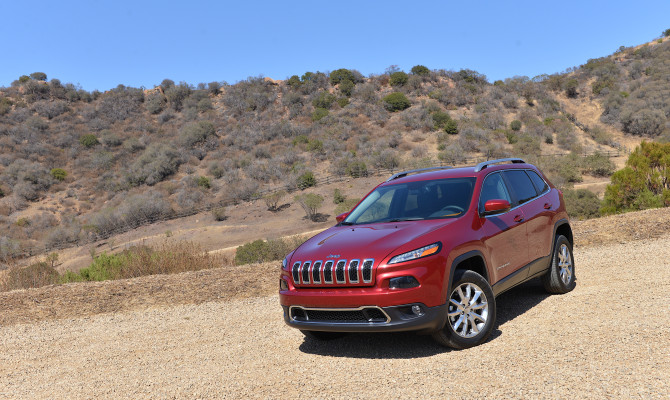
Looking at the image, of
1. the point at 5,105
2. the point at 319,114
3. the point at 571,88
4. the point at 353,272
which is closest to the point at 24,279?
the point at 353,272

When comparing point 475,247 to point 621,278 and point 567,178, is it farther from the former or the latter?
point 567,178

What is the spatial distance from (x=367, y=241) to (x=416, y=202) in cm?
114

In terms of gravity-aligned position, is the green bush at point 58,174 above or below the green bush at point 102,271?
above

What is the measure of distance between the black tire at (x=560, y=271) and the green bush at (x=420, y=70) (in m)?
62.1

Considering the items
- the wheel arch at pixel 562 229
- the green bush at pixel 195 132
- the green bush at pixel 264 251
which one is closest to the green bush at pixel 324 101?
the green bush at pixel 195 132

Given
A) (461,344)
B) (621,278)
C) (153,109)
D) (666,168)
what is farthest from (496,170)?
(153,109)

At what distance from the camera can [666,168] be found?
15547 millimetres

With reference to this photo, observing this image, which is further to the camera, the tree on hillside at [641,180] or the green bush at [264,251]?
the green bush at [264,251]

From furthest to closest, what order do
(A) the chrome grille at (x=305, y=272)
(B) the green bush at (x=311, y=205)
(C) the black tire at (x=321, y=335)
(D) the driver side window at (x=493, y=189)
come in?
(B) the green bush at (x=311, y=205) → (C) the black tire at (x=321, y=335) → (D) the driver side window at (x=493, y=189) → (A) the chrome grille at (x=305, y=272)

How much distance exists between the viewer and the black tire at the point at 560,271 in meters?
6.73

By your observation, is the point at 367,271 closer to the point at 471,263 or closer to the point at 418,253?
the point at 418,253

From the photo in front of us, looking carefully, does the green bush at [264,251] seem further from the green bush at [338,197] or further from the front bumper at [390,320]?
the green bush at [338,197]

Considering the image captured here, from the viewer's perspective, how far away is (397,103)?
5841 cm

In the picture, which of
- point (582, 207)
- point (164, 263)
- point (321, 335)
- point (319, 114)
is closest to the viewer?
point (321, 335)
